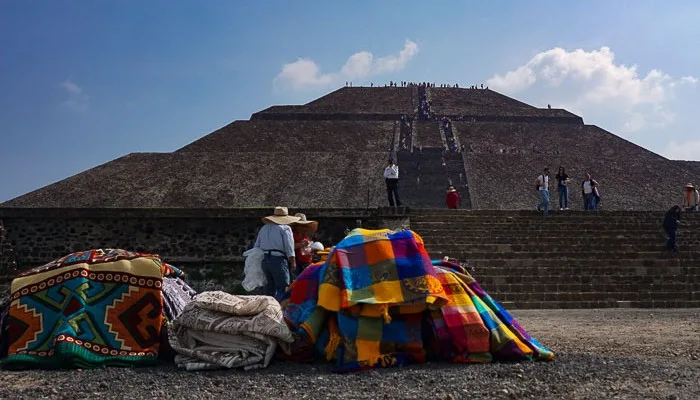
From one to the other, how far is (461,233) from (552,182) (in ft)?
34.4

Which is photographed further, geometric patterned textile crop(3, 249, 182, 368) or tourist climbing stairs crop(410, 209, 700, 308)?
tourist climbing stairs crop(410, 209, 700, 308)

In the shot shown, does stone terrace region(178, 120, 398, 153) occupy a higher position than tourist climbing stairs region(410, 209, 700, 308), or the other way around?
stone terrace region(178, 120, 398, 153)

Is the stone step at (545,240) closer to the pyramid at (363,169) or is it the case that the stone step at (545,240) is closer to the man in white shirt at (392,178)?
the man in white shirt at (392,178)

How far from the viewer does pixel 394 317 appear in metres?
4.26

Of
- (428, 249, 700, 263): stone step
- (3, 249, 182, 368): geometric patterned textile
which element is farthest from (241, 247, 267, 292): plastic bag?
(428, 249, 700, 263): stone step

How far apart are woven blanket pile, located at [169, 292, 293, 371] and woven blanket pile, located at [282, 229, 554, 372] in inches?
6.8

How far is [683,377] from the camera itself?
3.74 metres

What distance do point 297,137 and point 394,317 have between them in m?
26.4

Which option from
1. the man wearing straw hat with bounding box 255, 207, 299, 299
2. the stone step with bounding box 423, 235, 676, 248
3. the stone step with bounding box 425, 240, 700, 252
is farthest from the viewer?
the stone step with bounding box 423, 235, 676, 248

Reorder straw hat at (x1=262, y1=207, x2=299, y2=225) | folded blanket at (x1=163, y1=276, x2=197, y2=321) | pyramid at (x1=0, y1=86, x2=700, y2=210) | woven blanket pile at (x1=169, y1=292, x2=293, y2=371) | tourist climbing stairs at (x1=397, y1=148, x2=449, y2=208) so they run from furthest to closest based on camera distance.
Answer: tourist climbing stairs at (x1=397, y1=148, x2=449, y2=208) < pyramid at (x1=0, y1=86, x2=700, y2=210) < straw hat at (x1=262, y1=207, x2=299, y2=225) < folded blanket at (x1=163, y1=276, x2=197, y2=321) < woven blanket pile at (x1=169, y1=292, x2=293, y2=371)

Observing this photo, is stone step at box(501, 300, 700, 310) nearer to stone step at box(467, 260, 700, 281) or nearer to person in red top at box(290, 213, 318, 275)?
stone step at box(467, 260, 700, 281)

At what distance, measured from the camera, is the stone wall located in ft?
35.2

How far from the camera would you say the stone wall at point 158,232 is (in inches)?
423

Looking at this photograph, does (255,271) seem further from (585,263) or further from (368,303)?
(585,263)
